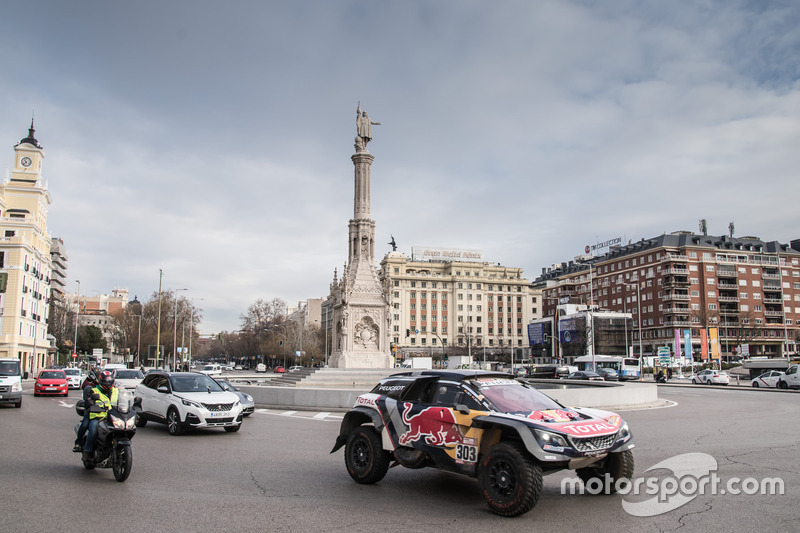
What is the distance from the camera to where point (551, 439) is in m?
6.90

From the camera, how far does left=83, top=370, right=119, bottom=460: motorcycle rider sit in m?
9.11

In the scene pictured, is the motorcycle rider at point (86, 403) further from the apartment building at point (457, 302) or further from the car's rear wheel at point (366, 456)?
the apartment building at point (457, 302)

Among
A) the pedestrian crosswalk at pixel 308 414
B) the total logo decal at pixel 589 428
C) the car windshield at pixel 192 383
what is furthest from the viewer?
the pedestrian crosswalk at pixel 308 414

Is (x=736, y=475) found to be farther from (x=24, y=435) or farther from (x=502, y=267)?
(x=502, y=267)

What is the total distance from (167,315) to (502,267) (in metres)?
74.1

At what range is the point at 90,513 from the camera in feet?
23.0

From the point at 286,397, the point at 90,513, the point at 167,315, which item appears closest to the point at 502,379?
the point at 90,513

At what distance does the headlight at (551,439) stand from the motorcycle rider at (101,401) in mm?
6292

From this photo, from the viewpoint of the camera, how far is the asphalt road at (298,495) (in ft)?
21.7

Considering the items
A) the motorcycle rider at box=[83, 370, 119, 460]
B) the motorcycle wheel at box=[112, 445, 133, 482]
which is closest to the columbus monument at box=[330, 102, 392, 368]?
the motorcycle rider at box=[83, 370, 119, 460]

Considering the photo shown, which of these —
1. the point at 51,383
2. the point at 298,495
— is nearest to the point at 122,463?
the point at 298,495

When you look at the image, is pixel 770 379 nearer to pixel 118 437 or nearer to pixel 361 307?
pixel 361 307

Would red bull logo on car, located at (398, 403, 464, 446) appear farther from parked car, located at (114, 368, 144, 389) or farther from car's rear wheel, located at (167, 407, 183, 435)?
parked car, located at (114, 368, 144, 389)

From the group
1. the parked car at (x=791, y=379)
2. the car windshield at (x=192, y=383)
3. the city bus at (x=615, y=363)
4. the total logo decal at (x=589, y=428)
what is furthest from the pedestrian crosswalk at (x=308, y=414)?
the city bus at (x=615, y=363)
